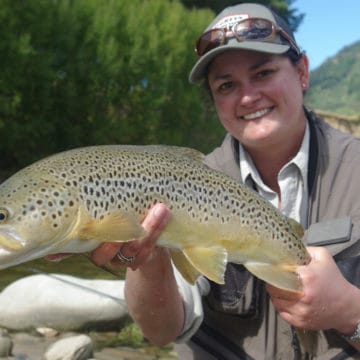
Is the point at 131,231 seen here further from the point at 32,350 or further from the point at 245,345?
the point at 32,350

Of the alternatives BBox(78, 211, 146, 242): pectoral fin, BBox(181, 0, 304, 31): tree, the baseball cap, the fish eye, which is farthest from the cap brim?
BBox(181, 0, 304, 31): tree

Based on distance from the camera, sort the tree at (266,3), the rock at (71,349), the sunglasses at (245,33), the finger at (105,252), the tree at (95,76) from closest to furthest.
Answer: the finger at (105,252), the sunglasses at (245,33), the rock at (71,349), the tree at (95,76), the tree at (266,3)

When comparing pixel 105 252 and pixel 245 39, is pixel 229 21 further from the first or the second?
pixel 105 252

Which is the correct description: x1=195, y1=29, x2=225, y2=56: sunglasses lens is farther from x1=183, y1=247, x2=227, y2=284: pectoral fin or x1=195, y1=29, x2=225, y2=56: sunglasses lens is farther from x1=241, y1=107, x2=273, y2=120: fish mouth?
x1=183, y1=247, x2=227, y2=284: pectoral fin

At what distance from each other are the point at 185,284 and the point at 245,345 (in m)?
0.35

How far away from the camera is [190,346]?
2.62 metres

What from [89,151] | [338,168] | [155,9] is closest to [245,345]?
[338,168]

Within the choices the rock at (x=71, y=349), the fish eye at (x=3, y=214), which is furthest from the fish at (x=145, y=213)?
the rock at (x=71, y=349)

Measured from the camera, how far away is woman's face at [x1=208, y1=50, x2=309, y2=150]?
2.45 metres

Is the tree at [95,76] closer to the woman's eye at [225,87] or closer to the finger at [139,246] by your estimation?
the woman's eye at [225,87]

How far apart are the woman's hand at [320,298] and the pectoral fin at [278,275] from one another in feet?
0.09

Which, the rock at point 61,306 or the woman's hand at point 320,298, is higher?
the woman's hand at point 320,298

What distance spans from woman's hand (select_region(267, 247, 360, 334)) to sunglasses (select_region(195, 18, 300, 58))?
2.95 feet

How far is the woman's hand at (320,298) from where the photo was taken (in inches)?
82.7
